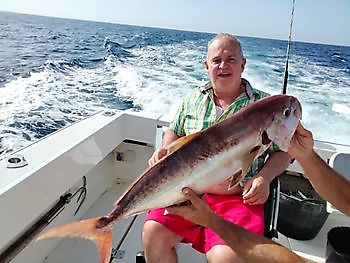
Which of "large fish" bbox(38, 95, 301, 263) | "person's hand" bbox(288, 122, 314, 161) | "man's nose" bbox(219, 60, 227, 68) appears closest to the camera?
"large fish" bbox(38, 95, 301, 263)

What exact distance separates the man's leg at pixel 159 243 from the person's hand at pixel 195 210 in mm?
393

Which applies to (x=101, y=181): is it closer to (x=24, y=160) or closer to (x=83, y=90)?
(x=24, y=160)

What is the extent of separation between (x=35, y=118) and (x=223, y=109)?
3.48m

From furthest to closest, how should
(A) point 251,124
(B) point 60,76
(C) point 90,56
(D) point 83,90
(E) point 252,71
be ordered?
(C) point 90,56
(E) point 252,71
(B) point 60,76
(D) point 83,90
(A) point 251,124

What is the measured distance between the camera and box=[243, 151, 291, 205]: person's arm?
165 cm

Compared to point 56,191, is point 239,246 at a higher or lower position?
higher

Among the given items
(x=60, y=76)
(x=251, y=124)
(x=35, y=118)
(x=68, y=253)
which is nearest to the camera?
(x=251, y=124)

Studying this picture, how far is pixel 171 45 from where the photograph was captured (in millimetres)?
11398

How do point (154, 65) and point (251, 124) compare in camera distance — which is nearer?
point (251, 124)

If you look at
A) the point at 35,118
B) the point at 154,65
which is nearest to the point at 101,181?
the point at 35,118

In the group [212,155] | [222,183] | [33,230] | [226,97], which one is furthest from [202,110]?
[33,230]

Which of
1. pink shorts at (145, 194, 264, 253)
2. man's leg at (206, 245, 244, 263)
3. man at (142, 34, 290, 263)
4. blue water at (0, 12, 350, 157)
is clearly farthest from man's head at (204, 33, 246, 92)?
blue water at (0, 12, 350, 157)

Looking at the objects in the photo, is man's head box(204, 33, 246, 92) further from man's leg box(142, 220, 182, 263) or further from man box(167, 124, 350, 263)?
man's leg box(142, 220, 182, 263)

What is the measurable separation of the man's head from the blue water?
2.58 m
